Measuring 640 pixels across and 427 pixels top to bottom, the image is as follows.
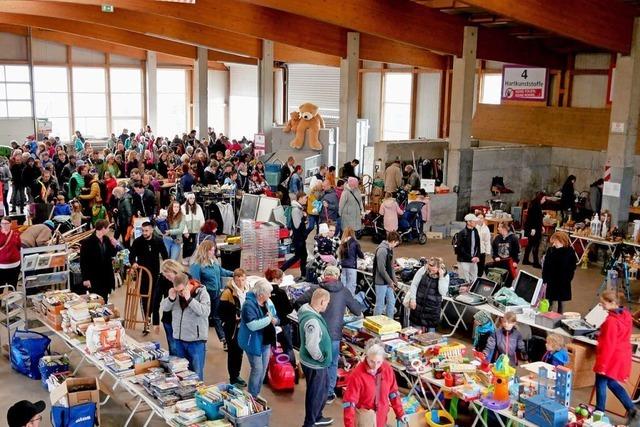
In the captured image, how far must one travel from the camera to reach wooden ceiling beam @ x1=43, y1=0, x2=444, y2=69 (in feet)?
47.6

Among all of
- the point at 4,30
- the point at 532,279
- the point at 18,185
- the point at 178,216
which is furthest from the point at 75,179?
the point at 4,30

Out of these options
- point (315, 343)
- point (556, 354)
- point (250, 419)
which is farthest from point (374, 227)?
point (250, 419)

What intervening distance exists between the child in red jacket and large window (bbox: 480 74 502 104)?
15977mm

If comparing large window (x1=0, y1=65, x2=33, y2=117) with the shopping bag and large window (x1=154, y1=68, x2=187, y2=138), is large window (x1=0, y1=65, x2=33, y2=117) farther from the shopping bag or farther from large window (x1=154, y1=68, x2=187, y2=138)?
the shopping bag

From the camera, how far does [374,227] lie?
541 inches

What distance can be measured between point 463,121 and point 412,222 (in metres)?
3.00

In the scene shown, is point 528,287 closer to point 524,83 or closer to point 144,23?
point 524,83

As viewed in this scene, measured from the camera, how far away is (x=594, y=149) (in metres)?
16.7

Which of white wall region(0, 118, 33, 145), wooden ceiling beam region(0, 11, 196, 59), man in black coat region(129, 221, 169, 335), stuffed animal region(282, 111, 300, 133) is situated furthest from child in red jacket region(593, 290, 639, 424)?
white wall region(0, 118, 33, 145)

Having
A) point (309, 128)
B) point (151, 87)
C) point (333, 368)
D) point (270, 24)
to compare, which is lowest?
point (333, 368)

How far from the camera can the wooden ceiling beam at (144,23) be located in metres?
17.4

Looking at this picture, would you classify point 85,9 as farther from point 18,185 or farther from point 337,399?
point 337,399

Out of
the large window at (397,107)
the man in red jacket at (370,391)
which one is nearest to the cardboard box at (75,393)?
the man in red jacket at (370,391)

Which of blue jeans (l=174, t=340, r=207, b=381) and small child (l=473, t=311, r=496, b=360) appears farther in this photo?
small child (l=473, t=311, r=496, b=360)
